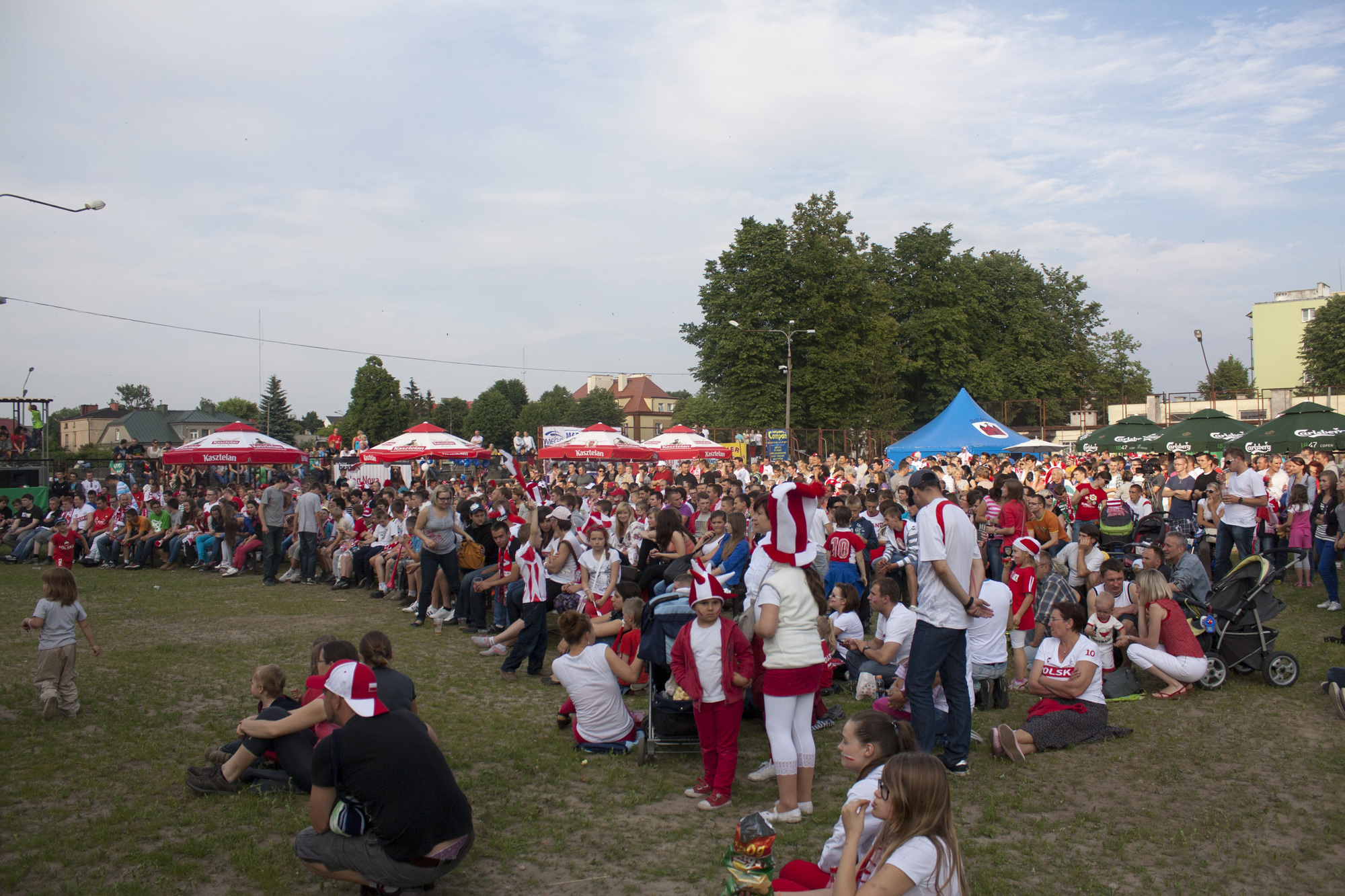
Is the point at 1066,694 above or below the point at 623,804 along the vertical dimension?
above

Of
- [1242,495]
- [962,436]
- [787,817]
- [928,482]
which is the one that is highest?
[962,436]

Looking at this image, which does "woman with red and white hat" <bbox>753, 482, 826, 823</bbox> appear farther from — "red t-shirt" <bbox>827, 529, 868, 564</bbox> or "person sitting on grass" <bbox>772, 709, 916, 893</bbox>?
"red t-shirt" <bbox>827, 529, 868, 564</bbox>

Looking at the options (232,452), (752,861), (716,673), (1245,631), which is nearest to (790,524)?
(716,673)

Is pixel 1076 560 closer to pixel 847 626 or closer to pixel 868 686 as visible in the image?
pixel 847 626

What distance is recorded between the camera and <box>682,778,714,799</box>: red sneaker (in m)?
5.10

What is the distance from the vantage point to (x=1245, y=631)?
7.12 meters

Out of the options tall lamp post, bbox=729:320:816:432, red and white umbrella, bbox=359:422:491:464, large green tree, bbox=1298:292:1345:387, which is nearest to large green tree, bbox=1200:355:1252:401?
large green tree, bbox=1298:292:1345:387

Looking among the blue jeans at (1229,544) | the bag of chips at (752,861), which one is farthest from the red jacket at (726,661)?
the blue jeans at (1229,544)

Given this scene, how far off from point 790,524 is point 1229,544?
904 centimetres

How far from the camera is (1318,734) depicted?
579 centimetres

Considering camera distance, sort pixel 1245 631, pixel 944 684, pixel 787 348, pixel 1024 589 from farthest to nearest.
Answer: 1. pixel 787 348
2. pixel 1024 589
3. pixel 1245 631
4. pixel 944 684

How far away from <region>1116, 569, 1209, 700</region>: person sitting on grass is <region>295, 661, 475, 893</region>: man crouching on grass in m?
5.74

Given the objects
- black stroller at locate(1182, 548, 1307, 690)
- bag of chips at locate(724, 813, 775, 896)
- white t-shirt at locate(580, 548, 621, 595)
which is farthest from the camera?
white t-shirt at locate(580, 548, 621, 595)

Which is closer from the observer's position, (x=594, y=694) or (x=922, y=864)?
(x=922, y=864)
